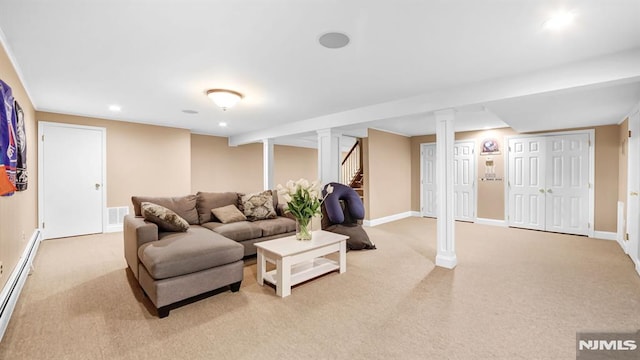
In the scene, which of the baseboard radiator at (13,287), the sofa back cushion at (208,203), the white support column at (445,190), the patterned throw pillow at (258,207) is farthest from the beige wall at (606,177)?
the baseboard radiator at (13,287)

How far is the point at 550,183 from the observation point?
5.68 m

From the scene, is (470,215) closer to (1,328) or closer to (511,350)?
(511,350)

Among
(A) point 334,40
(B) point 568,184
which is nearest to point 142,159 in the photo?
(A) point 334,40

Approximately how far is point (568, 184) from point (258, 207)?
6.06m

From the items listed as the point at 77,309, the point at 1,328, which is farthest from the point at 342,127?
the point at 1,328

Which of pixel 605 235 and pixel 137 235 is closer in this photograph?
pixel 137 235

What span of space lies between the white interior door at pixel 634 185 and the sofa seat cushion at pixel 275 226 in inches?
170

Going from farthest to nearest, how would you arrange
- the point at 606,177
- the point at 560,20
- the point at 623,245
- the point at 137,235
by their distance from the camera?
the point at 606,177, the point at 623,245, the point at 137,235, the point at 560,20

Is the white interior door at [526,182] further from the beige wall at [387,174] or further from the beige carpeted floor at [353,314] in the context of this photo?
the beige wall at [387,174]

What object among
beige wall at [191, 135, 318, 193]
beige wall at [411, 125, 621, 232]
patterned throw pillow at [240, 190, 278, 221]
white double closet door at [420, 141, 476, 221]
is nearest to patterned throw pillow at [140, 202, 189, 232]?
patterned throw pillow at [240, 190, 278, 221]

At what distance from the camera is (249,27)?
6.77 ft

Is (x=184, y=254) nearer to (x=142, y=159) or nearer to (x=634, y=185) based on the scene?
(x=142, y=159)

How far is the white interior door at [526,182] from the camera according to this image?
577 centimetres

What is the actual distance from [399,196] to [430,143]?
1.62 metres
